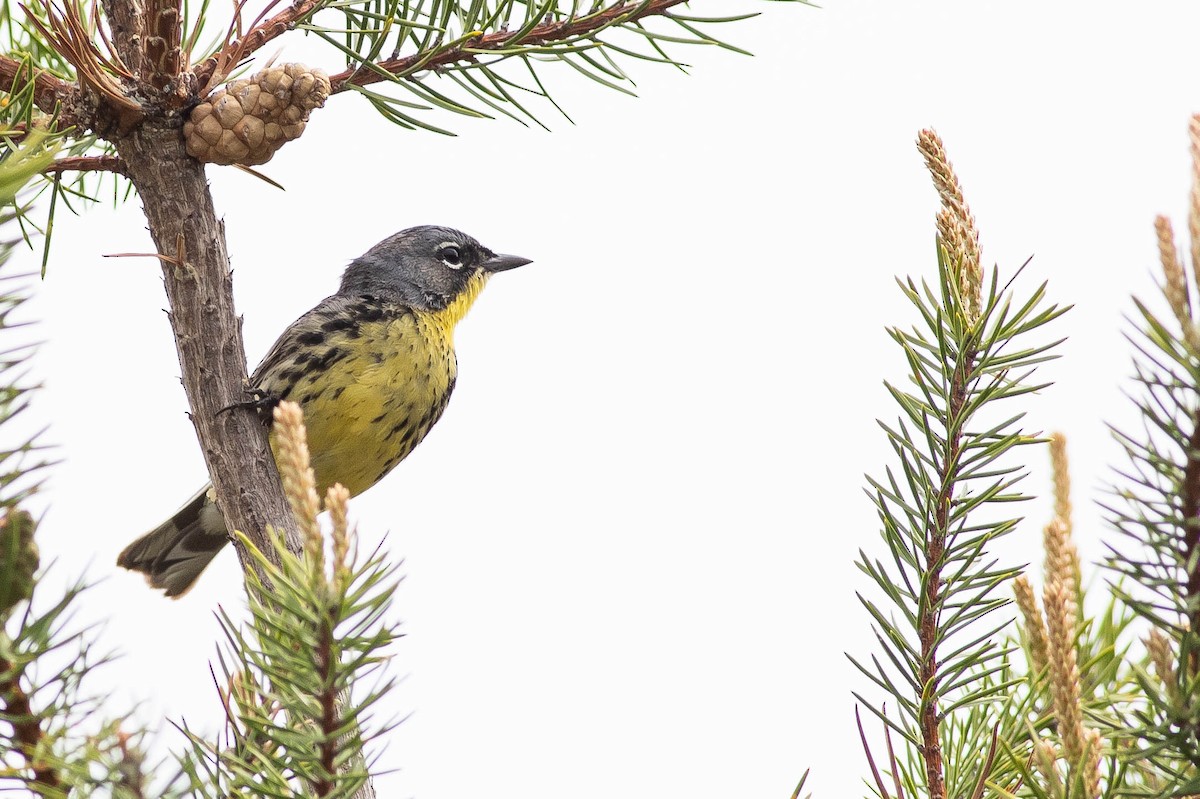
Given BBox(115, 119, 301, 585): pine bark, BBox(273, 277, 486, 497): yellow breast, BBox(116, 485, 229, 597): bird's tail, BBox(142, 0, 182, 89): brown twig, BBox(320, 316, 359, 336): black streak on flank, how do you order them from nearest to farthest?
BBox(142, 0, 182, 89): brown twig < BBox(115, 119, 301, 585): pine bark < BBox(273, 277, 486, 497): yellow breast < BBox(320, 316, 359, 336): black streak on flank < BBox(116, 485, 229, 597): bird's tail

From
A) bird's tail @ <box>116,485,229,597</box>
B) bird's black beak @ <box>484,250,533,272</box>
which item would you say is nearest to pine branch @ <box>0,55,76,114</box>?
bird's tail @ <box>116,485,229,597</box>

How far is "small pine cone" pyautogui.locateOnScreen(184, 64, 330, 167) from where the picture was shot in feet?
7.38

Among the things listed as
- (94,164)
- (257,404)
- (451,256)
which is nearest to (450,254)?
(451,256)

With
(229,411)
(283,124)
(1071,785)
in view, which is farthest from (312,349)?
(1071,785)

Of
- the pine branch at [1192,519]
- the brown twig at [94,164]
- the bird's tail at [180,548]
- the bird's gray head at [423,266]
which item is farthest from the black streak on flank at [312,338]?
the pine branch at [1192,519]

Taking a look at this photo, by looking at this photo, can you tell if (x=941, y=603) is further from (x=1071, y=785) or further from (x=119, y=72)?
(x=119, y=72)

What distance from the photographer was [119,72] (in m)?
2.24

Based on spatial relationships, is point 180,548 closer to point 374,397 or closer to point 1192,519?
point 374,397

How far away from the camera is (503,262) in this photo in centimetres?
545

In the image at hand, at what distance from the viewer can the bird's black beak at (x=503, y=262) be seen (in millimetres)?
5410

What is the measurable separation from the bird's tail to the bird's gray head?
1046 millimetres

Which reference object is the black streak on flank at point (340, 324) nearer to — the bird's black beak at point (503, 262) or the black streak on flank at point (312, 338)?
the black streak on flank at point (312, 338)

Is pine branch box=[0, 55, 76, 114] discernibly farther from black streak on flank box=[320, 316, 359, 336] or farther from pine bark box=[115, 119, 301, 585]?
black streak on flank box=[320, 316, 359, 336]

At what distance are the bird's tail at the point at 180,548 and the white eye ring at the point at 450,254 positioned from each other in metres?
1.43
